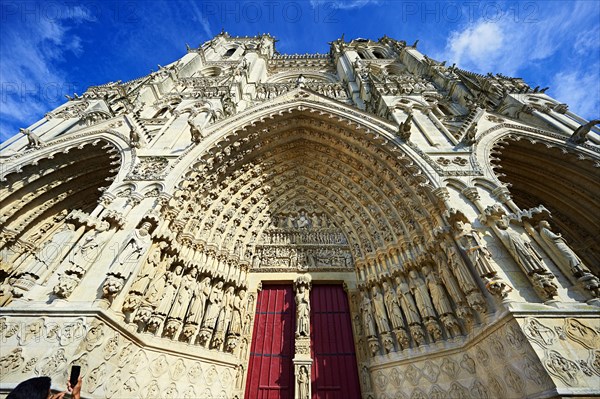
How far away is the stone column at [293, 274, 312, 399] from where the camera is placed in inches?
201

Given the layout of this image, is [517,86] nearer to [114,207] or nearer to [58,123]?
[114,207]

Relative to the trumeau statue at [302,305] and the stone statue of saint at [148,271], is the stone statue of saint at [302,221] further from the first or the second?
the stone statue of saint at [148,271]

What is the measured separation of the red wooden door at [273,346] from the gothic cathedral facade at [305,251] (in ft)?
0.12

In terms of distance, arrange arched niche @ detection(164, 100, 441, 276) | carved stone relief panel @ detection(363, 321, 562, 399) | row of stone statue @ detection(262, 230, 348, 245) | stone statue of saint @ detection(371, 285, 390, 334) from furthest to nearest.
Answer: row of stone statue @ detection(262, 230, 348, 245), arched niche @ detection(164, 100, 441, 276), stone statue of saint @ detection(371, 285, 390, 334), carved stone relief panel @ detection(363, 321, 562, 399)

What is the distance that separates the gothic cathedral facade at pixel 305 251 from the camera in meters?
3.92

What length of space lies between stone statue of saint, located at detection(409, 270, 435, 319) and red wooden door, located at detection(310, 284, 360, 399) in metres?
1.83

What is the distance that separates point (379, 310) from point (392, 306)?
320 mm

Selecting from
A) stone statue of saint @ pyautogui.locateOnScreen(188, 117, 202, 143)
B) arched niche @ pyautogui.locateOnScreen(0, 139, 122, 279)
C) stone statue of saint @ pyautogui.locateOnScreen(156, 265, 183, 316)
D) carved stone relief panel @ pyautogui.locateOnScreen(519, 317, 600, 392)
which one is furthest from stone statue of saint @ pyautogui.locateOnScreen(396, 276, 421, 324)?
arched niche @ pyautogui.locateOnScreen(0, 139, 122, 279)

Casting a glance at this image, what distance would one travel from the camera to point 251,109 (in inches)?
325

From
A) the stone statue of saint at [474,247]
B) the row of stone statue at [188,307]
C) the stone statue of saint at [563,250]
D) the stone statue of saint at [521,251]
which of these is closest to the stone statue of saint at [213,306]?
the row of stone statue at [188,307]

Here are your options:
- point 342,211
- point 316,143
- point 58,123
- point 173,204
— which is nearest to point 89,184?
point 58,123

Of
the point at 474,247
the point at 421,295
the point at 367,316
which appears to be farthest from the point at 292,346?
the point at 474,247

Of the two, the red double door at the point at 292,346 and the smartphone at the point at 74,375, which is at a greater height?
the red double door at the point at 292,346

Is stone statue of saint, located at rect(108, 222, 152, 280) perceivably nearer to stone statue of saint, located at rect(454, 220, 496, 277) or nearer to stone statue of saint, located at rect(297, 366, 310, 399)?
stone statue of saint, located at rect(297, 366, 310, 399)
